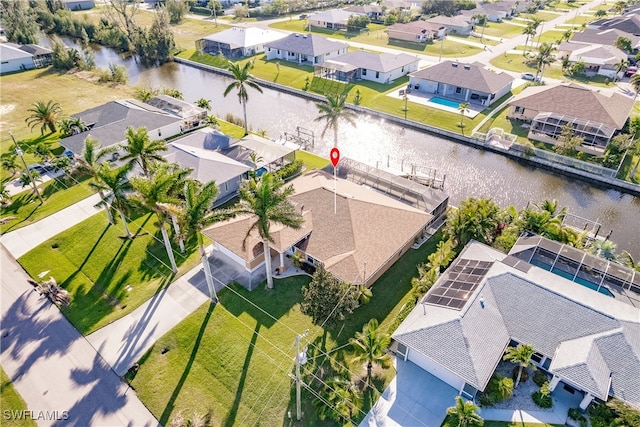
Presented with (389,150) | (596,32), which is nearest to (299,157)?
(389,150)

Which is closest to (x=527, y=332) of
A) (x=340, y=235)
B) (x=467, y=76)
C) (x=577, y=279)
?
(x=577, y=279)

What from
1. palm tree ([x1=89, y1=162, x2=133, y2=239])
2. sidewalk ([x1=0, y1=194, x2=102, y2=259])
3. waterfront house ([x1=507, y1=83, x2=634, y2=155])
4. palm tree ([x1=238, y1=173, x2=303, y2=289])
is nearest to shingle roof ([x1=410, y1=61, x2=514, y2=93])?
waterfront house ([x1=507, y1=83, x2=634, y2=155])

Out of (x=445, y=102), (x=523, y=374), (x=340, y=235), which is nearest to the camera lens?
(x=523, y=374)

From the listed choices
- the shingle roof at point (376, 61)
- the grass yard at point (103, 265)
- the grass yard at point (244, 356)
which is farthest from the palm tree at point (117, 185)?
the shingle roof at point (376, 61)

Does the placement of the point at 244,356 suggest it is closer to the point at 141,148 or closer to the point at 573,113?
the point at 141,148

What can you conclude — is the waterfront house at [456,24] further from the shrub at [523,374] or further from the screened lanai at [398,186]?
the shrub at [523,374]
